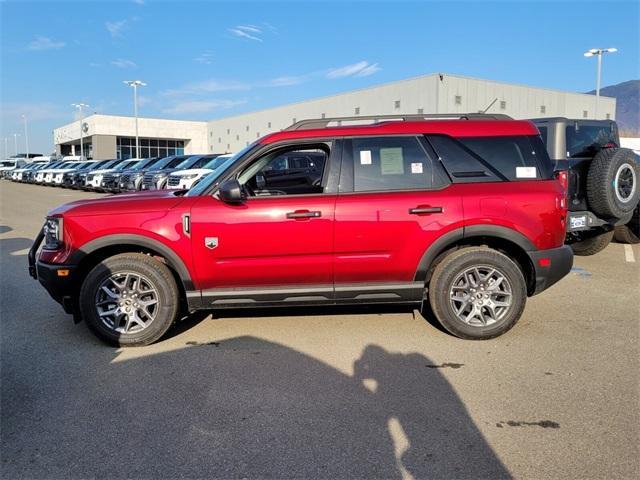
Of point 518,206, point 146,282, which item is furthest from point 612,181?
point 146,282

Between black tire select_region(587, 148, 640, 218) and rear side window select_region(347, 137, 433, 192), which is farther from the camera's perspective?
black tire select_region(587, 148, 640, 218)

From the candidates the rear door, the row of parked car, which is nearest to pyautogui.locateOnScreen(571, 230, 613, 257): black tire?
the rear door

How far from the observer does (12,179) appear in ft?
145

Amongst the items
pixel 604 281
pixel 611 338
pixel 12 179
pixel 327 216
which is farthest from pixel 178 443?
pixel 12 179

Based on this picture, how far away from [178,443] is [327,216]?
84.2 inches

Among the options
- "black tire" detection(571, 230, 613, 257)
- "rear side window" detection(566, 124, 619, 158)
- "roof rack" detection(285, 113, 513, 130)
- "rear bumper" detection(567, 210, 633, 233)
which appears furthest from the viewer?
"black tire" detection(571, 230, 613, 257)

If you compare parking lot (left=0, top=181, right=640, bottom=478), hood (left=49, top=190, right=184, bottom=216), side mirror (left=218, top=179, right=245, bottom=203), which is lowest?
parking lot (left=0, top=181, right=640, bottom=478)

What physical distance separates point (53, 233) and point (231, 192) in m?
1.70

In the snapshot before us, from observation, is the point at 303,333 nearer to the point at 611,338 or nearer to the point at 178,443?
the point at 178,443

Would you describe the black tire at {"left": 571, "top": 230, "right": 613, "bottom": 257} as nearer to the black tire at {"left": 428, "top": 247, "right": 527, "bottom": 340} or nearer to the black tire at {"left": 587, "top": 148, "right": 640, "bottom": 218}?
the black tire at {"left": 587, "top": 148, "right": 640, "bottom": 218}

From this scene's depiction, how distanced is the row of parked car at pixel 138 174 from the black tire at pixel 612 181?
820cm

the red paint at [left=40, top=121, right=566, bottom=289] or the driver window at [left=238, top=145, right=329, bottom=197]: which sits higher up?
the driver window at [left=238, top=145, right=329, bottom=197]

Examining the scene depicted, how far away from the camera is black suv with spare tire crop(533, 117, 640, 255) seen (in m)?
6.47

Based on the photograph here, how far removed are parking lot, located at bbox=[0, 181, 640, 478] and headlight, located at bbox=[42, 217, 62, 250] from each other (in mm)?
890
